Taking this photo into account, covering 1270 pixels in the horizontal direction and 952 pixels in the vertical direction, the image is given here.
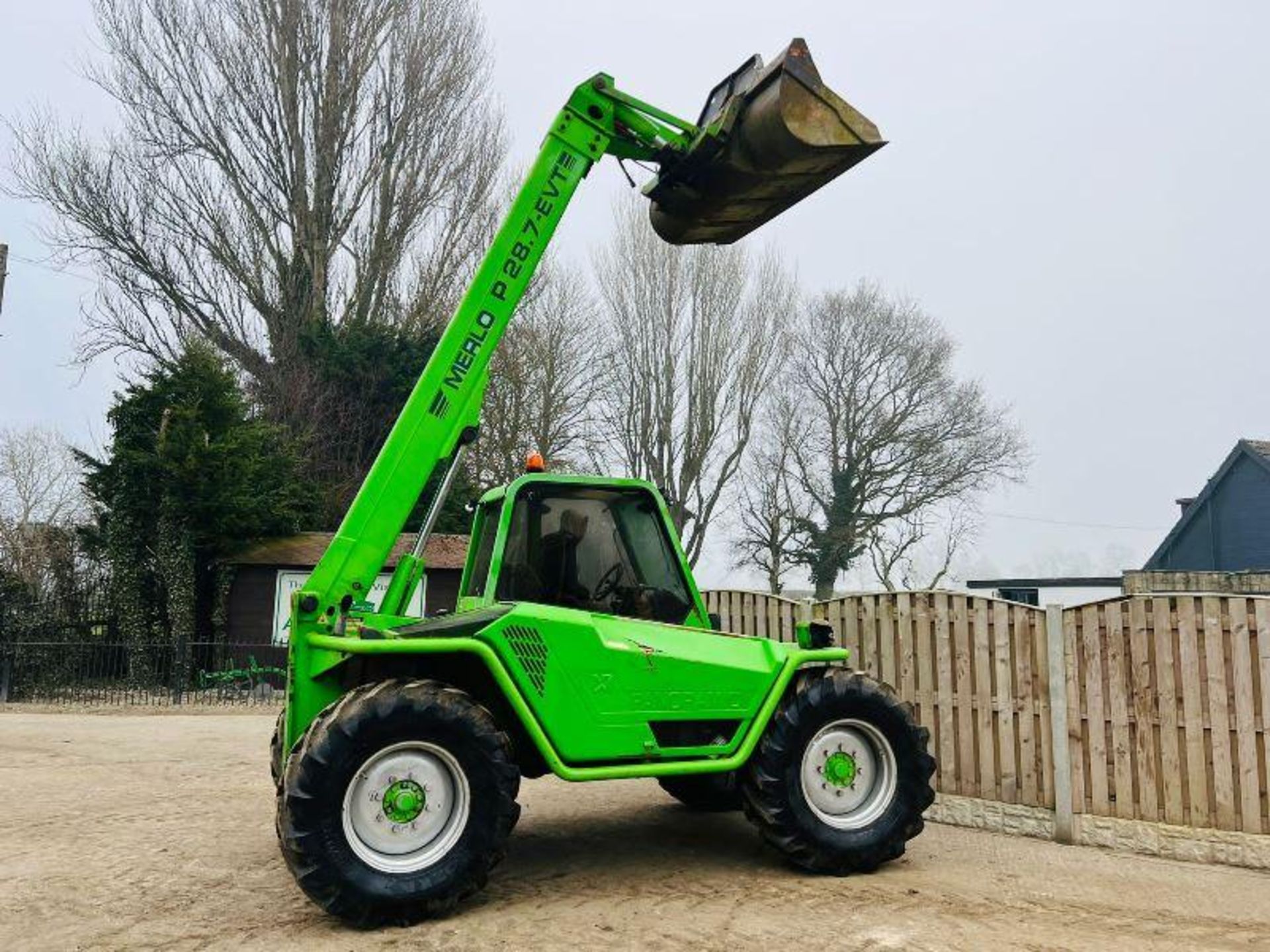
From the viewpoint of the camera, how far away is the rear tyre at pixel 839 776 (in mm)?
5359

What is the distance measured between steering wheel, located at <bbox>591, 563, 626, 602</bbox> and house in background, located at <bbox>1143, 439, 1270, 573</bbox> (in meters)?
27.3

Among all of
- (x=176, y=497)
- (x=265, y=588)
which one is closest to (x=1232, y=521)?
(x=265, y=588)

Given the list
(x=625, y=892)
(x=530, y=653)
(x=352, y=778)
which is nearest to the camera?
(x=352, y=778)

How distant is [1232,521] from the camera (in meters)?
30.6

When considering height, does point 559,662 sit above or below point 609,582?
below

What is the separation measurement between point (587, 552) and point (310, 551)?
15074 mm

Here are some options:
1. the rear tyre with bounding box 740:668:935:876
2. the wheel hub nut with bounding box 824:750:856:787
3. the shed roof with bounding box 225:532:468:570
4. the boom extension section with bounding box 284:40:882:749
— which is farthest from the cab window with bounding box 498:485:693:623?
the shed roof with bounding box 225:532:468:570

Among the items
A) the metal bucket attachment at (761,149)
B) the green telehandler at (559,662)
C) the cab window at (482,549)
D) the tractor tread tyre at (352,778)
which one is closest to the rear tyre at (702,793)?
the green telehandler at (559,662)

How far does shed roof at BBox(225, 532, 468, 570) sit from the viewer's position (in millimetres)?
18969

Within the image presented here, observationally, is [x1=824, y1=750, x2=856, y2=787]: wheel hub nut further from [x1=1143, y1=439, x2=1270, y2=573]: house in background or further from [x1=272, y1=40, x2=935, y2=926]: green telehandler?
[x1=1143, y1=439, x2=1270, y2=573]: house in background

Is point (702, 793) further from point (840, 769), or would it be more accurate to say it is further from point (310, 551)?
point (310, 551)

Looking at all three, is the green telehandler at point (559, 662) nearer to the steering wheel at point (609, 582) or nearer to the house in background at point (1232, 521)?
the steering wheel at point (609, 582)

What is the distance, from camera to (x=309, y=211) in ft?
84.3

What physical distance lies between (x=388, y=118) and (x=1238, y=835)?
2616 centimetres
